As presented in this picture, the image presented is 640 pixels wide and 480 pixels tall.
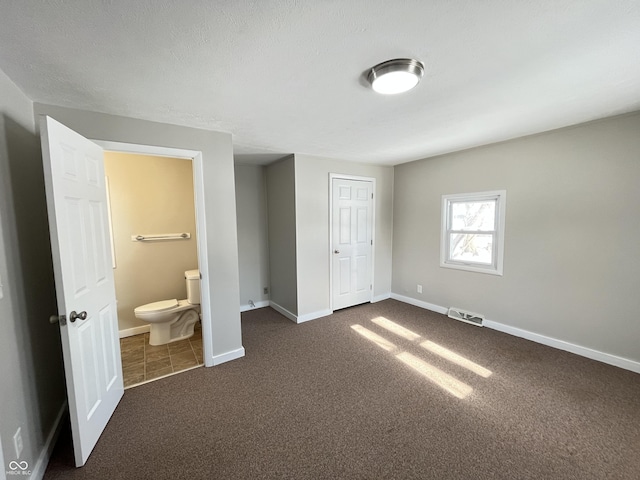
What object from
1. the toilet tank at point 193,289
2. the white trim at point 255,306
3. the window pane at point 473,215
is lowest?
the white trim at point 255,306

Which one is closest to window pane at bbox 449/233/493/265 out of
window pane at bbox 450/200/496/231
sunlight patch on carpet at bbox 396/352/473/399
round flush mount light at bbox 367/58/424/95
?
window pane at bbox 450/200/496/231

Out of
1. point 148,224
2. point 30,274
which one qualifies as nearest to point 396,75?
point 30,274

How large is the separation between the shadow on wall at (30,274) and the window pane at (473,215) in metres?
4.27

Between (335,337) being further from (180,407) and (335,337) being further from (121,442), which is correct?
(121,442)

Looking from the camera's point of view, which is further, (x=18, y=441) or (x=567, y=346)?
(x=567, y=346)

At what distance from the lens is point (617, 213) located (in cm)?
236

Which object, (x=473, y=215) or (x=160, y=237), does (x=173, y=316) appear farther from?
(x=473, y=215)

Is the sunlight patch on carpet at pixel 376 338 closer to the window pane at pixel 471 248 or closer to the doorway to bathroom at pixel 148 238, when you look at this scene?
the window pane at pixel 471 248

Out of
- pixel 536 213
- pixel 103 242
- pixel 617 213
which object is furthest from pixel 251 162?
pixel 617 213

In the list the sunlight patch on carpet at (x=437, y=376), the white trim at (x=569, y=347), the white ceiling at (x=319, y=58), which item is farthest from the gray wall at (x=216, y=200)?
the white trim at (x=569, y=347)

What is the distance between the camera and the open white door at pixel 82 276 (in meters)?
1.39

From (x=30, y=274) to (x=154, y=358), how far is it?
5.05ft

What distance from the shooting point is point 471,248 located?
349cm

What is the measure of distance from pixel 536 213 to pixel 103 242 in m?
4.16
